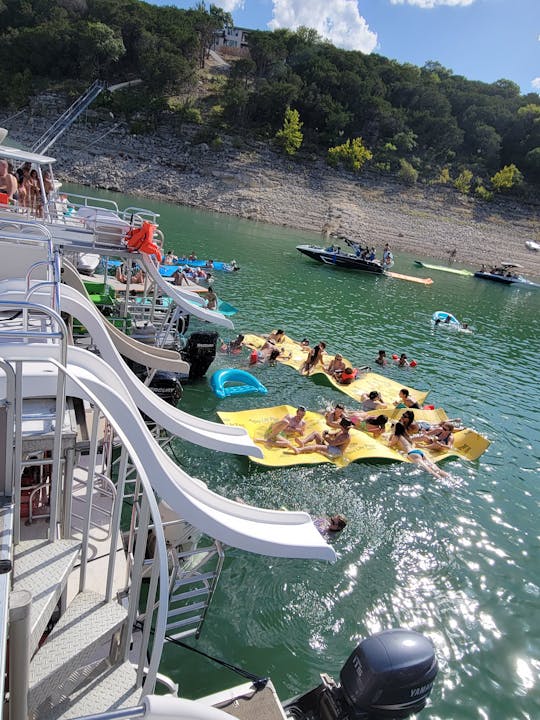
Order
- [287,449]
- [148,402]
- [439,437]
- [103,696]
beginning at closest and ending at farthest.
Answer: [103,696], [148,402], [287,449], [439,437]

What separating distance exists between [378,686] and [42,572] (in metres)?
4.20

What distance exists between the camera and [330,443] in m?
12.4

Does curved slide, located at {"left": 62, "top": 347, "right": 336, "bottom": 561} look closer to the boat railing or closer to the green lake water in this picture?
the boat railing

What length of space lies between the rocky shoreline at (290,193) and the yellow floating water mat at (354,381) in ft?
147

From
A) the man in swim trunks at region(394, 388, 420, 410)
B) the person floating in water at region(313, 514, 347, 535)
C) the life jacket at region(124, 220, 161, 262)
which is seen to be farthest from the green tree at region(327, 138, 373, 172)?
the person floating in water at region(313, 514, 347, 535)

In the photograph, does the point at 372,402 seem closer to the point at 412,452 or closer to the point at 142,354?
the point at 412,452

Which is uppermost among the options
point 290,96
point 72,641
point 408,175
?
point 290,96

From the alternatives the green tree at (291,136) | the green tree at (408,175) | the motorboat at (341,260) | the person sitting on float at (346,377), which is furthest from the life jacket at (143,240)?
the green tree at (408,175)

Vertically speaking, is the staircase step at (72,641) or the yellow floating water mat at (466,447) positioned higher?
the staircase step at (72,641)

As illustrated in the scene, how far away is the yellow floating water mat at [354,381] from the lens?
16734mm

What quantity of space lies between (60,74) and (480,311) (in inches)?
3186

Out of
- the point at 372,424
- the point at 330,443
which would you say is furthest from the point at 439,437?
A: the point at 330,443

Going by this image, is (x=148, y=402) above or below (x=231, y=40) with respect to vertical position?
below

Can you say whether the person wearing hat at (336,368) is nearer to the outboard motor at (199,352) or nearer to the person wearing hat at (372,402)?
the person wearing hat at (372,402)
